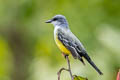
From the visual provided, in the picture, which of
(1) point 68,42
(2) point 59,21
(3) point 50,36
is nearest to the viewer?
(1) point 68,42

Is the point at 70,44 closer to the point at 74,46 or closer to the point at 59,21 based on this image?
the point at 74,46

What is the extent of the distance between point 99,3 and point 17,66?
11.1 ft

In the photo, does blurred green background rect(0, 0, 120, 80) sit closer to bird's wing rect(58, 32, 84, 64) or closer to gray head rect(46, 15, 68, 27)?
gray head rect(46, 15, 68, 27)

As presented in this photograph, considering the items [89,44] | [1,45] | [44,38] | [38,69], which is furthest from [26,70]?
[89,44]

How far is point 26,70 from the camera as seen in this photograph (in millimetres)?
12469

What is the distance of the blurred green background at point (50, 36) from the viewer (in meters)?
7.84

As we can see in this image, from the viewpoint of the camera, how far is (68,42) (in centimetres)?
467

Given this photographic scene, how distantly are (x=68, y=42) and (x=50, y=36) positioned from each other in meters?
5.54

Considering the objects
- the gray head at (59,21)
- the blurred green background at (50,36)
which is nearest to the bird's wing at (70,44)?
the gray head at (59,21)

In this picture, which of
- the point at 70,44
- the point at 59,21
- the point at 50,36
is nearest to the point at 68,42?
the point at 70,44

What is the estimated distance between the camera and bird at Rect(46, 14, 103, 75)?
14.8 feet

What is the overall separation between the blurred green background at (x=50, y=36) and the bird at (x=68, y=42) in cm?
207

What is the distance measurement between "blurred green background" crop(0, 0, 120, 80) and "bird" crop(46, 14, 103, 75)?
207 centimetres

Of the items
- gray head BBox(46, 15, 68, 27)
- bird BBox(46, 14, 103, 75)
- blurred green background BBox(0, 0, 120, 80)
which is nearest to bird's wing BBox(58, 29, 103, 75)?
bird BBox(46, 14, 103, 75)
